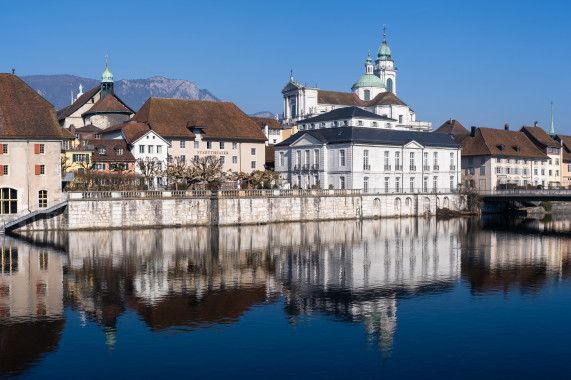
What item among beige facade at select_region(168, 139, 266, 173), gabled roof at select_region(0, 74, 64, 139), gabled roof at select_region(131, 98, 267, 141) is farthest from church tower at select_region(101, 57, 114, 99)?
gabled roof at select_region(0, 74, 64, 139)

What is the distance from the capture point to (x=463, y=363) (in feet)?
76.6

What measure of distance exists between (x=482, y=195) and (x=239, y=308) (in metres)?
68.0

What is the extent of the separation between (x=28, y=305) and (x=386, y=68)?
151 metres

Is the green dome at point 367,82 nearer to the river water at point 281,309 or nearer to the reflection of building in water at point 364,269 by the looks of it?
the reflection of building in water at point 364,269

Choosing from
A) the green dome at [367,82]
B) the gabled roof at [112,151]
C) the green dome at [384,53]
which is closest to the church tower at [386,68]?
the green dome at [384,53]

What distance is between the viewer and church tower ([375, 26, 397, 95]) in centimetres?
17312

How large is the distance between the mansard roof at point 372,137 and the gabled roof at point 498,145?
13030 millimetres

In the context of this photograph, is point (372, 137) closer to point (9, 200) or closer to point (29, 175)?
point (29, 175)

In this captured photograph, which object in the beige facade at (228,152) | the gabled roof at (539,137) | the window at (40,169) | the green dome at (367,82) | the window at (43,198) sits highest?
the green dome at (367,82)

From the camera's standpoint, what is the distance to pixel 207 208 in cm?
6869

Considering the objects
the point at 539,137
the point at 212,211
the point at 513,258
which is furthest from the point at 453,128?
the point at 513,258

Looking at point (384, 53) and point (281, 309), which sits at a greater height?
point (384, 53)

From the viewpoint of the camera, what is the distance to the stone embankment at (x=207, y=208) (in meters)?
62.4

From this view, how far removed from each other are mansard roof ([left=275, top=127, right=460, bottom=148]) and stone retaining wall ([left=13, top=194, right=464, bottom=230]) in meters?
7.65
